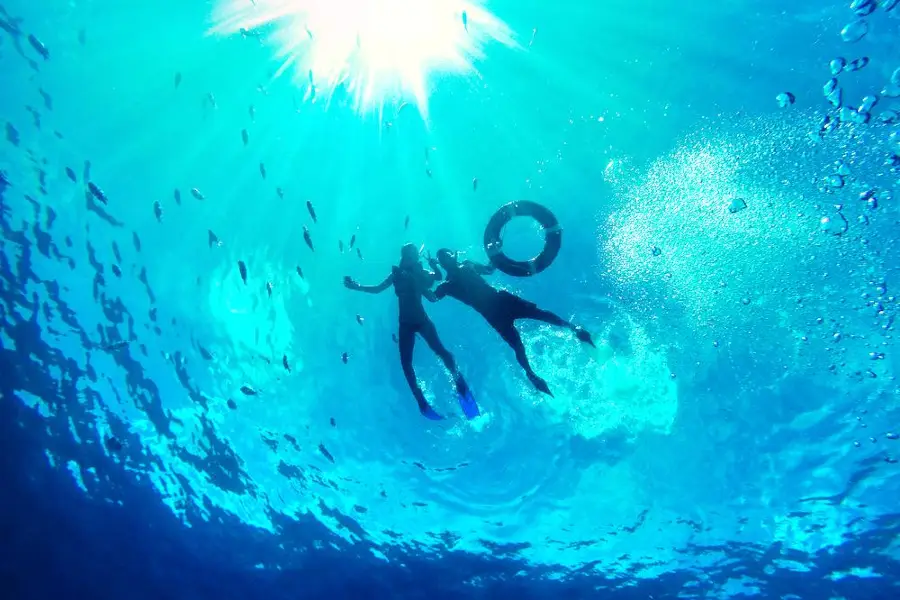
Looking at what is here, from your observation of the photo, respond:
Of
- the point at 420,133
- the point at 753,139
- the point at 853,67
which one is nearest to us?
the point at 853,67

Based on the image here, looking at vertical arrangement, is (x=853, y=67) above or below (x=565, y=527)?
above

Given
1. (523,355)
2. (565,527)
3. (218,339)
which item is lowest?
(523,355)

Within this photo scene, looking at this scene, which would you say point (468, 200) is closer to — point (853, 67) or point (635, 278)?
point (635, 278)

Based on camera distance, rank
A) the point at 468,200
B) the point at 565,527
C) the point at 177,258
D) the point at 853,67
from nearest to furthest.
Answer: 1. the point at 853,67
2. the point at 468,200
3. the point at 177,258
4. the point at 565,527

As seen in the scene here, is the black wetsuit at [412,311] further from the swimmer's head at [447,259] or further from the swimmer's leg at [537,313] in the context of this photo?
the swimmer's leg at [537,313]

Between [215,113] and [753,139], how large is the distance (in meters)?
12.0

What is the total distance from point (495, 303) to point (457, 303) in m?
4.84

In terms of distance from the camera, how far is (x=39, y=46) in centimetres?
1097

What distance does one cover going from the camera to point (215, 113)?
11.5 m

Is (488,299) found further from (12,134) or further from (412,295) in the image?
(12,134)

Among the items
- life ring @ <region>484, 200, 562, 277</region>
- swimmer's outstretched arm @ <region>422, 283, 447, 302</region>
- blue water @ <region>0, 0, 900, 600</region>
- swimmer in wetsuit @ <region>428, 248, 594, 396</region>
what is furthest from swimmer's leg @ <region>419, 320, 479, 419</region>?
blue water @ <region>0, 0, 900, 600</region>

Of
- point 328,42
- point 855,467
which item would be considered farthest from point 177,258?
point 855,467

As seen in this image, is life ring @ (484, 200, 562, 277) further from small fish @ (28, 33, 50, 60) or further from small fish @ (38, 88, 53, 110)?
small fish @ (38, 88, 53, 110)

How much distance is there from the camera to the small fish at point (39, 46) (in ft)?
35.8
